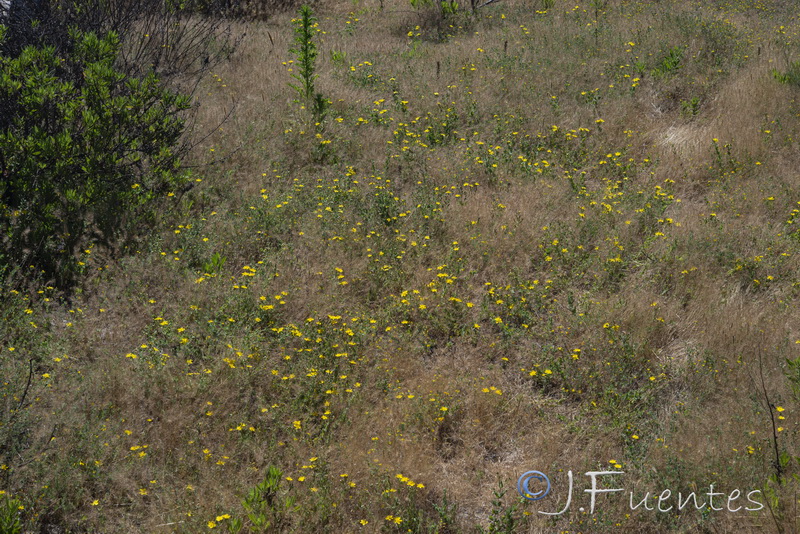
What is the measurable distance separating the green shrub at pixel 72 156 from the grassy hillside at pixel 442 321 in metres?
0.34

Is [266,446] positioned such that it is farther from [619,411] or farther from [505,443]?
[619,411]

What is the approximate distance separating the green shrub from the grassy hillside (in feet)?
1.13

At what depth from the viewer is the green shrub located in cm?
557

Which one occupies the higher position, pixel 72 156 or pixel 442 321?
pixel 72 156

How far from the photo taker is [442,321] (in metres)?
5.57

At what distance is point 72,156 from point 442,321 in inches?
150

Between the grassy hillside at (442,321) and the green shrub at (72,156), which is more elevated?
the green shrub at (72,156)

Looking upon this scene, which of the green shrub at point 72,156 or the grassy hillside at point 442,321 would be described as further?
the green shrub at point 72,156

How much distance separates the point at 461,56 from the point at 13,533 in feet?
29.2

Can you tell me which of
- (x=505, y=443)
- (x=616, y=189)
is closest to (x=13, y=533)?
(x=505, y=443)

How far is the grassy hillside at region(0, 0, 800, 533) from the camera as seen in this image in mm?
3971

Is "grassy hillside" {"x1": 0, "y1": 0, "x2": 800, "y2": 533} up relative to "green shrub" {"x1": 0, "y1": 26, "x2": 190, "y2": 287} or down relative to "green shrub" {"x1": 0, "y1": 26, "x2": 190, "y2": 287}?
down

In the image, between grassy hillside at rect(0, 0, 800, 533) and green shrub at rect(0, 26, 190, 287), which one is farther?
green shrub at rect(0, 26, 190, 287)

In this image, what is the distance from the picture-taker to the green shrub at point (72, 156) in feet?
18.3
